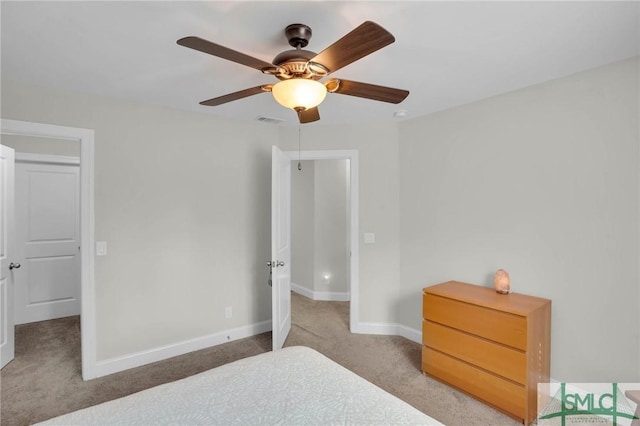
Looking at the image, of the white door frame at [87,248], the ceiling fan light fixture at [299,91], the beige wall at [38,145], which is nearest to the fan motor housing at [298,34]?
the ceiling fan light fixture at [299,91]

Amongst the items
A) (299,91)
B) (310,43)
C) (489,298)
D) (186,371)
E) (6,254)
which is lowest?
(186,371)

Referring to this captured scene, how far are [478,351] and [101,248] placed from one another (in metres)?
3.06

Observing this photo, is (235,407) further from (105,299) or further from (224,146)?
(224,146)

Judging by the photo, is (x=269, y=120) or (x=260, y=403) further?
(x=269, y=120)

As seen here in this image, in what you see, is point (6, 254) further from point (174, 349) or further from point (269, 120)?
point (269, 120)

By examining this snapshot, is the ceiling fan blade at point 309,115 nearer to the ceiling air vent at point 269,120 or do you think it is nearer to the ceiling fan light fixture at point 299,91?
the ceiling fan light fixture at point 299,91

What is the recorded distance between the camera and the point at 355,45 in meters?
1.32

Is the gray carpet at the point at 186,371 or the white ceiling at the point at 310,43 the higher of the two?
the white ceiling at the point at 310,43

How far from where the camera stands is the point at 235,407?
127 cm

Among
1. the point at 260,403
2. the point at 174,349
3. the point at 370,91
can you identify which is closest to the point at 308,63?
the point at 370,91

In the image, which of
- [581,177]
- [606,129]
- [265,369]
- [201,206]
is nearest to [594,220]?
[581,177]

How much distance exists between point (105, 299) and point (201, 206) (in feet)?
3.68

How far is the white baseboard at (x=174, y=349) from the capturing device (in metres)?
2.77

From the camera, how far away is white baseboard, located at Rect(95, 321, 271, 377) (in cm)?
277
